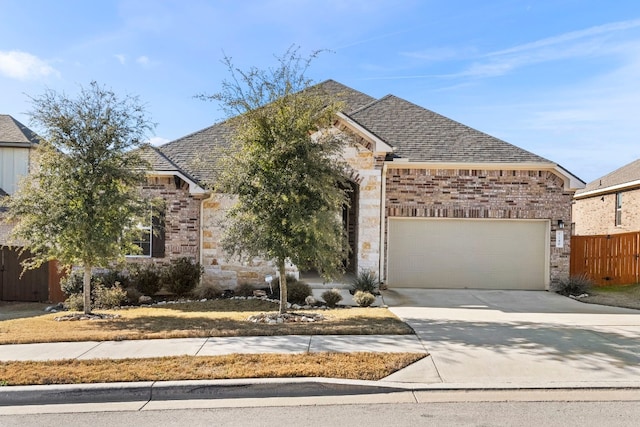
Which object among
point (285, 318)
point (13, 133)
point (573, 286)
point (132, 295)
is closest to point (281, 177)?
point (285, 318)

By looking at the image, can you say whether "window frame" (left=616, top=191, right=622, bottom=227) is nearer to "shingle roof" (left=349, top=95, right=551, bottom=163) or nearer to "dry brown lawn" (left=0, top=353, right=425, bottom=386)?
"shingle roof" (left=349, top=95, right=551, bottom=163)

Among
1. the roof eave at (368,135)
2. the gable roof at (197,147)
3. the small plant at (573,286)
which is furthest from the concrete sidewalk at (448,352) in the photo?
the gable roof at (197,147)

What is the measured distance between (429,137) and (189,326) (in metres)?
10.8

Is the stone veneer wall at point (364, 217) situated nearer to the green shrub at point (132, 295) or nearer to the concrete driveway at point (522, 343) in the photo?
the concrete driveway at point (522, 343)

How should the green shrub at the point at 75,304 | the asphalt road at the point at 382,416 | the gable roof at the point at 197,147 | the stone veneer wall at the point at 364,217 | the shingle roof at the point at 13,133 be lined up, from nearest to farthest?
the asphalt road at the point at 382,416 → the green shrub at the point at 75,304 → the stone veneer wall at the point at 364,217 → the gable roof at the point at 197,147 → the shingle roof at the point at 13,133

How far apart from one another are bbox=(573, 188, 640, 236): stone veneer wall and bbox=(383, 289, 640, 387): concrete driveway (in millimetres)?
10412

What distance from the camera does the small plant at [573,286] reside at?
1509 cm

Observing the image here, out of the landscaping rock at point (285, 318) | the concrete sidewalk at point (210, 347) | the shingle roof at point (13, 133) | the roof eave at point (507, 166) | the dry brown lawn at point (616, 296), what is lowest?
the dry brown lawn at point (616, 296)

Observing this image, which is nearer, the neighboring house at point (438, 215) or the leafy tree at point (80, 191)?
the leafy tree at point (80, 191)

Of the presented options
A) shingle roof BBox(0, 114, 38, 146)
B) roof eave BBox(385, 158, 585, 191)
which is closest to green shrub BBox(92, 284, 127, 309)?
roof eave BBox(385, 158, 585, 191)

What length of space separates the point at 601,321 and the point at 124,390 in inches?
364

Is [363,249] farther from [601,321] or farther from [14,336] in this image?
[14,336]

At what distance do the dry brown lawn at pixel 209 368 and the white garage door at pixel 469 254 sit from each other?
9000 mm

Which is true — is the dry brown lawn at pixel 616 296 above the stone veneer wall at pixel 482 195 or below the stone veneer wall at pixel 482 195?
below
